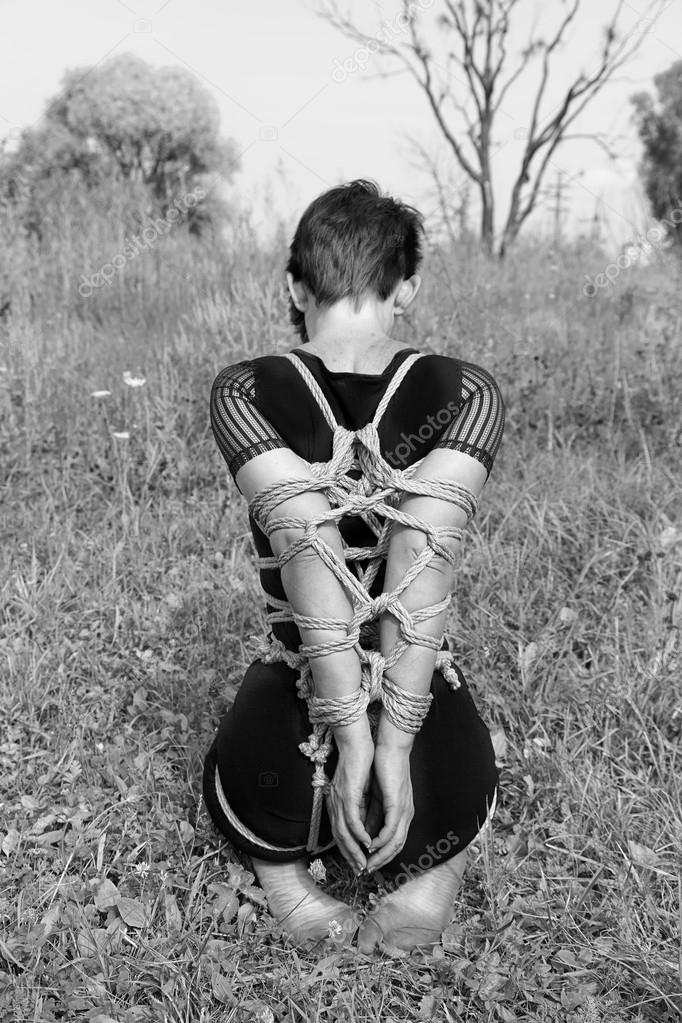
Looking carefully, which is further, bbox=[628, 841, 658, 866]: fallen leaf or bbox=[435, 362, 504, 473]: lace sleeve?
bbox=[628, 841, 658, 866]: fallen leaf

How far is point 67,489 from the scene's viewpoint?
11.6 ft

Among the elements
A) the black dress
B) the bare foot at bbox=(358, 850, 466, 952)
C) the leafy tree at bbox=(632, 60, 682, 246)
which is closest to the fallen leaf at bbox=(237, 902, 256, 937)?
the black dress

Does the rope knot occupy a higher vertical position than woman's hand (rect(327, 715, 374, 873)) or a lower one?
higher

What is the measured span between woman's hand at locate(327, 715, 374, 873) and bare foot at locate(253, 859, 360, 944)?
194 millimetres

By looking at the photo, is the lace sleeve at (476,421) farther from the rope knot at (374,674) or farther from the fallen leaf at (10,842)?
the fallen leaf at (10,842)

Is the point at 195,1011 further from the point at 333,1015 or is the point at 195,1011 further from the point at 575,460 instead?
the point at 575,460

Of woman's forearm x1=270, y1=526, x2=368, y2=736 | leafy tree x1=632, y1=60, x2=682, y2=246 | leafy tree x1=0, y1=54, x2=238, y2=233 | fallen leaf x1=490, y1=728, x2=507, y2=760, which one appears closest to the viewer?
woman's forearm x1=270, y1=526, x2=368, y2=736

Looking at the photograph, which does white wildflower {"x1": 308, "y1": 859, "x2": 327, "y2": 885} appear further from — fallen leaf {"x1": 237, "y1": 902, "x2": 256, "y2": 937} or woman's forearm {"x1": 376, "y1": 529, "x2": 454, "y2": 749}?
woman's forearm {"x1": 376, "y1": 529, "x2": 454, "y2": 749}

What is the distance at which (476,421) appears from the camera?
1626 mm

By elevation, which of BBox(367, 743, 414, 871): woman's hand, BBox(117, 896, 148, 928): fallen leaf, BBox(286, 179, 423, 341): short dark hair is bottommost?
BBox(117, 896, 148, 928): fallen leaf

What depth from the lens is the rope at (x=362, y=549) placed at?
158 cm

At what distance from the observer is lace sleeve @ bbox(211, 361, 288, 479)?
5.27 feet

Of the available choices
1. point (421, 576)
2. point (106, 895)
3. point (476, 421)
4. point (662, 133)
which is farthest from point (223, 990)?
point (662, 133)

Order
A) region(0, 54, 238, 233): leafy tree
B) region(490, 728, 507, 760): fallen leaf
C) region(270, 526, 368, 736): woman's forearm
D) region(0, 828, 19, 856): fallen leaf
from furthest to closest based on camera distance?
region(0, 54, 238, 233): leafy tree
region(490, 728, 507, 760): fallen leaf
region(0, 828, 19, 856): fallen leaf
region(270, 526, 368, 736): woman's forearm
